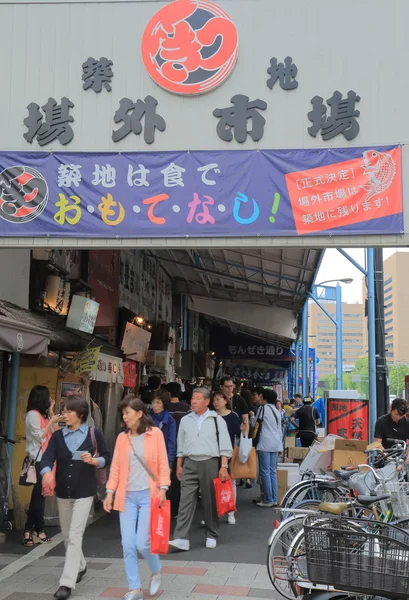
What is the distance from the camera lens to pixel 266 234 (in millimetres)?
7191

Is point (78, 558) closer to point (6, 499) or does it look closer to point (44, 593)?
point (44, 593)

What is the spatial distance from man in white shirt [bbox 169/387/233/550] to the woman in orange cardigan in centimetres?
182

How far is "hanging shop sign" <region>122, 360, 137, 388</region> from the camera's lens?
13.8 meters

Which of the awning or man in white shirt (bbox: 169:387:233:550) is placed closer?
the awning

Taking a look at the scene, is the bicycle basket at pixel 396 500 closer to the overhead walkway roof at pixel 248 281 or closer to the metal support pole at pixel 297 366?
the overhead walkway roof at pixel 248 281

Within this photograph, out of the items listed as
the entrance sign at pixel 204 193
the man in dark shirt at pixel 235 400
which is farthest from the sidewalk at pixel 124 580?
the entrance sign at pixel 204 193

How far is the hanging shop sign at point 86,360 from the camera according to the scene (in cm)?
980

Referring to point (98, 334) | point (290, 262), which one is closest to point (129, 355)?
point (98, 334)

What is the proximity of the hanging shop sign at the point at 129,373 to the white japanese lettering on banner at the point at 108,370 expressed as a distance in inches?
38.7

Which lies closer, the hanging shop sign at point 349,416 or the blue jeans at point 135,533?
the blue jeans at point 135,533

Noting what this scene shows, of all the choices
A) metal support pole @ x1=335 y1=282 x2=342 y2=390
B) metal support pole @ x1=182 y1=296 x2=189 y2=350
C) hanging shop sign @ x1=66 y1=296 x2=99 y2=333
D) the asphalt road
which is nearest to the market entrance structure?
hanging shop sign @ x1=66 y1=296 x2=99 y2=333

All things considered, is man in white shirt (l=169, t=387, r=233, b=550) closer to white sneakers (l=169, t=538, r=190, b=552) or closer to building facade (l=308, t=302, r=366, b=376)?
white sneakers (l=169, t=538, r=190, b=552)

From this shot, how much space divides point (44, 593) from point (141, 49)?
5.92m

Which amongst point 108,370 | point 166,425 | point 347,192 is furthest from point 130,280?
point 347,192
